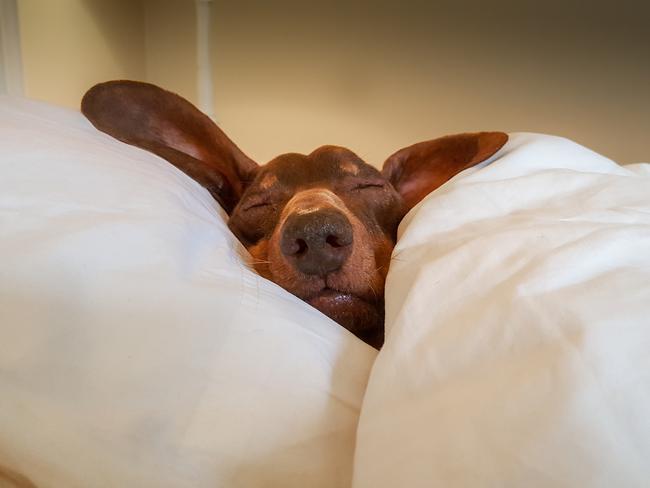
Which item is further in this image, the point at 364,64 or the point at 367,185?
the point at 364,64

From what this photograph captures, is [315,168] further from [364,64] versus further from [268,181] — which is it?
[364,64]

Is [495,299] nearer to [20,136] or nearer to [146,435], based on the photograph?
[146,435]

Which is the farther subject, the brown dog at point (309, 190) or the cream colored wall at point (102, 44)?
the cream colored wall at point (102, 44)

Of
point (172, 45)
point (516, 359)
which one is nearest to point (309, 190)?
point (516, 359)

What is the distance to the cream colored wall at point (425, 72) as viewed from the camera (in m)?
2.04

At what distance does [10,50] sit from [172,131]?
93cm

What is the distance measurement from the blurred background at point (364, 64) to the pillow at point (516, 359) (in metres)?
1.53

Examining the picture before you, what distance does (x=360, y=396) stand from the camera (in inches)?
23.8

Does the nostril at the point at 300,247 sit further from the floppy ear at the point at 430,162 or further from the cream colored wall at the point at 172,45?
the cream colored wall at the point at 172,45

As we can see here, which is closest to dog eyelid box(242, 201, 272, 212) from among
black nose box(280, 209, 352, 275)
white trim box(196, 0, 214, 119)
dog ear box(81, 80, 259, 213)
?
dog ear box(81, 80, 259, 213)

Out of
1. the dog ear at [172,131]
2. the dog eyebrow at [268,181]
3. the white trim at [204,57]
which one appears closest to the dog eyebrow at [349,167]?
the dog eyebrow at [268,181]

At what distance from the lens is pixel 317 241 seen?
87 cm

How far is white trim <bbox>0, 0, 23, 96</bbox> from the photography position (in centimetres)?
187

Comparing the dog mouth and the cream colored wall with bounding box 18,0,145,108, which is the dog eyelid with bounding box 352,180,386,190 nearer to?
the dog mouth
